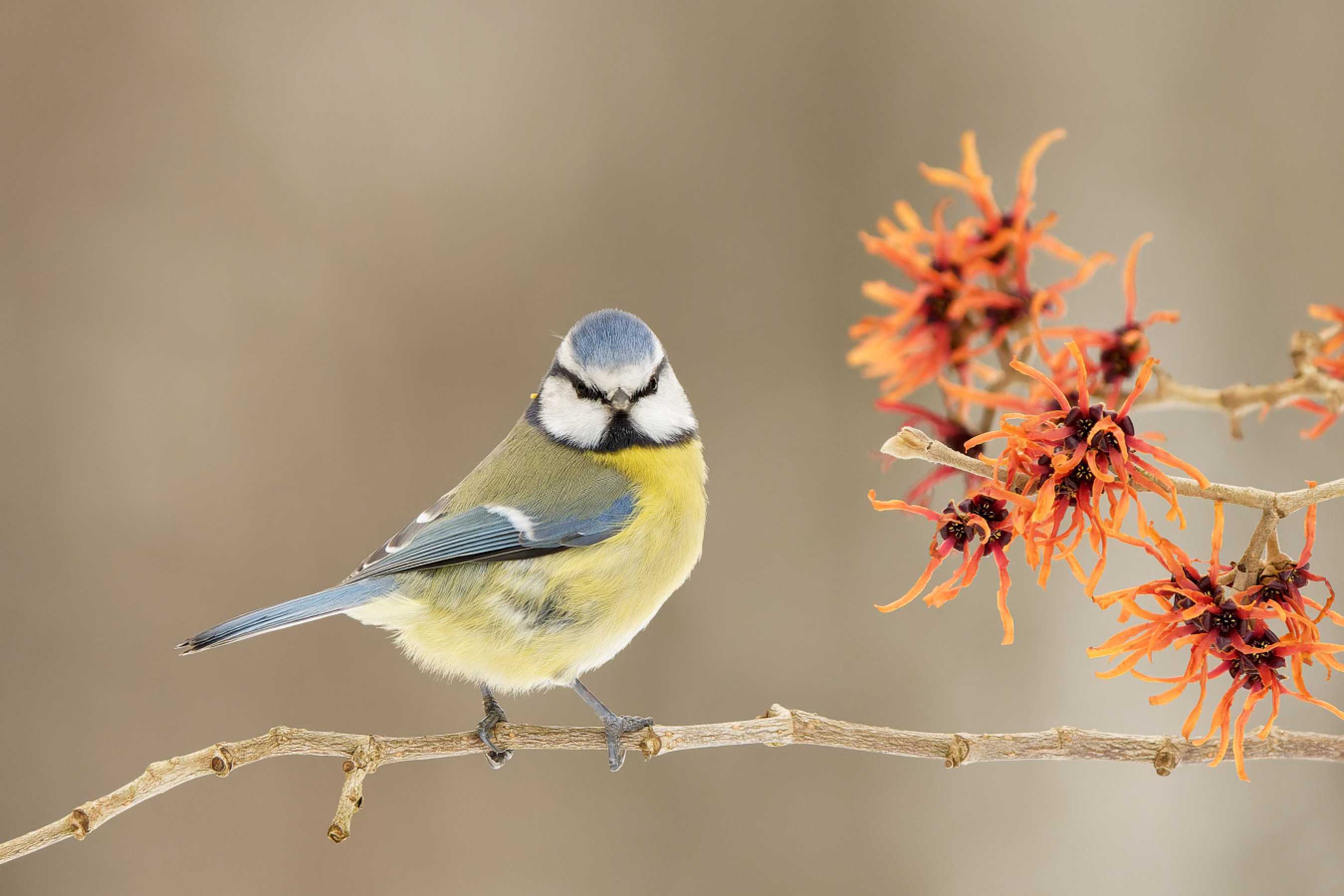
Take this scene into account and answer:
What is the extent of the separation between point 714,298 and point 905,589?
692 millimetres

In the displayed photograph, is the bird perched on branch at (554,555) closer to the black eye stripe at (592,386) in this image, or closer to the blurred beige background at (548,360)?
the black eye stripe at (592,386)

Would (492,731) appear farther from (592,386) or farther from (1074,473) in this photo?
(1074,473)

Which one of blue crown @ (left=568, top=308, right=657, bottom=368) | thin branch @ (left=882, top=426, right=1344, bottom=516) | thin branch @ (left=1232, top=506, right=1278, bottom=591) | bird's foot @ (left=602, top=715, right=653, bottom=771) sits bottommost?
bird's foot @ (left=602, top=715, right=653, bottom=771)

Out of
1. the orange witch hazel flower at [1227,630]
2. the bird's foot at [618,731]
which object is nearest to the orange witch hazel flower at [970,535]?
the orange witch hazel flower at [1227,630]

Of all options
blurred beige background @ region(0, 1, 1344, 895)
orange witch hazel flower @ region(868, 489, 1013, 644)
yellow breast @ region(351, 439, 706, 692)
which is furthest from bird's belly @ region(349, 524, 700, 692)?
blurred beige background @ region(0, 1, 1344, 895)

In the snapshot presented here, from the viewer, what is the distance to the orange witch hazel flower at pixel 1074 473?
2.92 ft

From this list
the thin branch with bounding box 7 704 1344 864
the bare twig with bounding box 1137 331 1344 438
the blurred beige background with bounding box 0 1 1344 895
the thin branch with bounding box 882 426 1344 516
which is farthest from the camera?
the blurred beige background with bounding box 0 1 1344 895

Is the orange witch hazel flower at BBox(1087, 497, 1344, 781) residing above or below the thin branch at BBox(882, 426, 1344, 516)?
below

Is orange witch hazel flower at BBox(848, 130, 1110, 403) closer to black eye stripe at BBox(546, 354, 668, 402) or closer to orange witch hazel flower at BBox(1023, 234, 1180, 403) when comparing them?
orange witch hazel flower at BBox(1023, 234, 1180, 403)

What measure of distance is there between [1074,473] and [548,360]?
140 cm

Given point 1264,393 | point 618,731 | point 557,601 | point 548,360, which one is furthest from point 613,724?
point 548,360

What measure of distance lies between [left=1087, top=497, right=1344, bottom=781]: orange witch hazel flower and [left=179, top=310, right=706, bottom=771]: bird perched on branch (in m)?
0.51

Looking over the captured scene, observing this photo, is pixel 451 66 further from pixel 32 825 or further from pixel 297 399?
pixel 32 825

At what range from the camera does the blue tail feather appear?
3.05 feet
